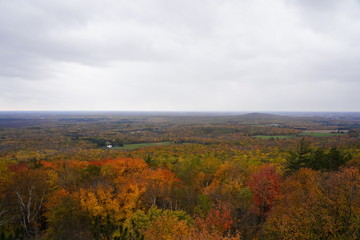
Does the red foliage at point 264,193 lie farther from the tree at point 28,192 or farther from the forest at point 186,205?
the tree at point 28,192

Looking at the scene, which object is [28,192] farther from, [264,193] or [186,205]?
[264,193]

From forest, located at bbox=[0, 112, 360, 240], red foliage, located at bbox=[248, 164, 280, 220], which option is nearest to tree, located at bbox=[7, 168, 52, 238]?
forest, located at bbox=[0, 112, 360, 240]

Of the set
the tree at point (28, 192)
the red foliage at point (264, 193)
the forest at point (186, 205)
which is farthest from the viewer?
the red foliage at point (264, 193)

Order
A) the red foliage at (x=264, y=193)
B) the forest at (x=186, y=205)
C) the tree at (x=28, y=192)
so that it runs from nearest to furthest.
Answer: the forest at (x=186, y=205), the tree at (x=28, y=192), the red foliage at (x=264, y=193)

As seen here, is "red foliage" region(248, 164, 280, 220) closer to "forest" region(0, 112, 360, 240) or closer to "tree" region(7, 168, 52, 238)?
"forest" region(0, 112, 360, 240)

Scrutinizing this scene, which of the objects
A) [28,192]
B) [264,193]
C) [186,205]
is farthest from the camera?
[264,193]

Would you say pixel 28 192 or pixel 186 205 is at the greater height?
pixel 28 192

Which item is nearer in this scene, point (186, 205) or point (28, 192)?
point (28, 192)

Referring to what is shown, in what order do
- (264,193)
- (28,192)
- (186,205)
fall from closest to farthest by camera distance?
1. (28,192)
2. (186,205)
3. (264,193)

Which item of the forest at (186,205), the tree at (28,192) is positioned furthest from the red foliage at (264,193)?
the tree at (28,192)

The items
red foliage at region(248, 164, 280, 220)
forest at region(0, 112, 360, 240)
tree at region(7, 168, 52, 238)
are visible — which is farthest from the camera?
red foliage at region(248, 164, 280, 220)

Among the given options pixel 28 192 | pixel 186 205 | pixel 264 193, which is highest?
pixel 28 192

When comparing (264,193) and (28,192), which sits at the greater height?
(28,192)

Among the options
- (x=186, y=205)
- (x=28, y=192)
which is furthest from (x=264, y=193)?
(x=28, y=192)
